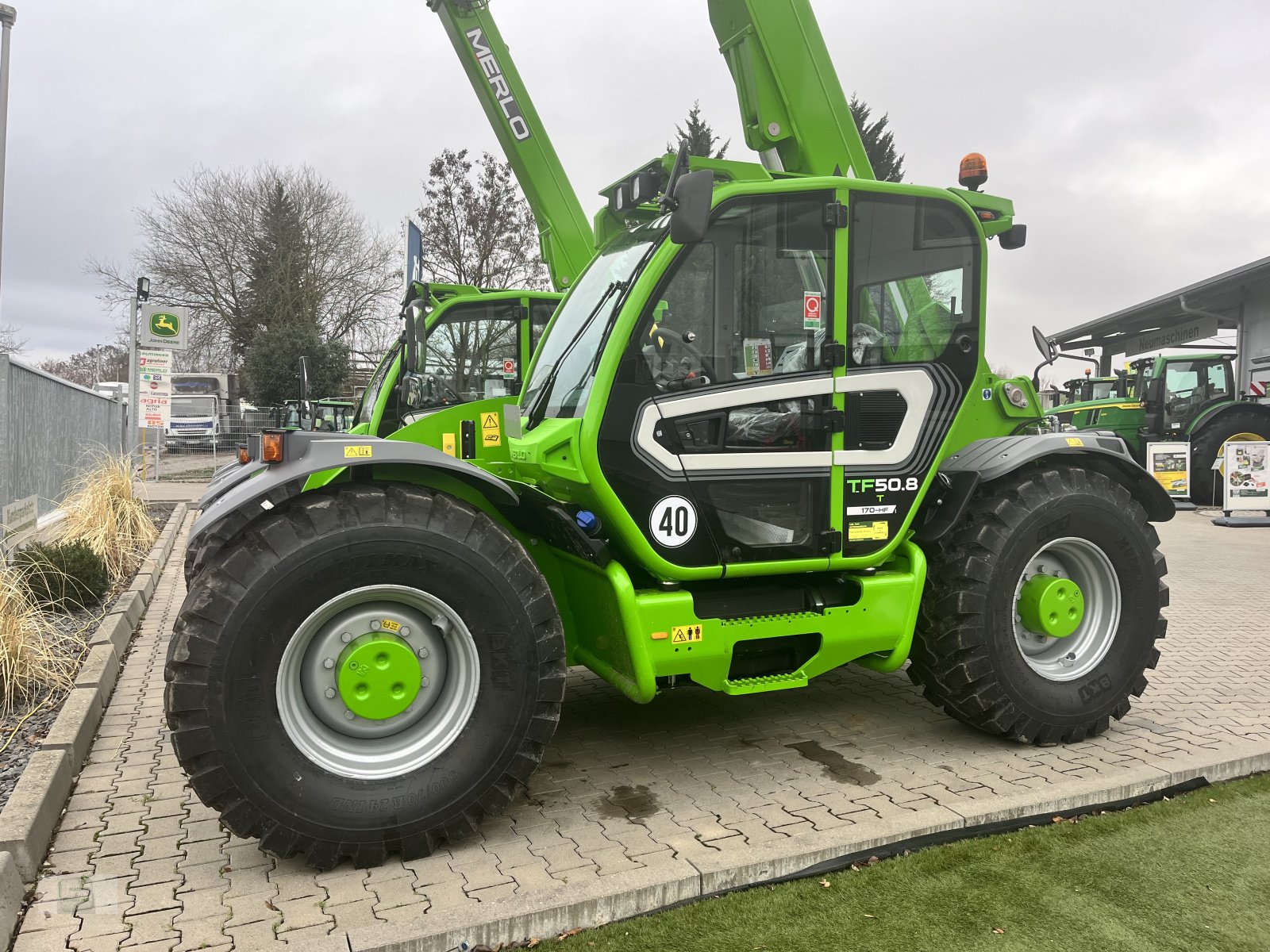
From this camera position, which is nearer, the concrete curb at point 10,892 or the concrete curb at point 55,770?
the concrete curb at point 10,892

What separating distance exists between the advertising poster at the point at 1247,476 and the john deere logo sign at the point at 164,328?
56.7ft

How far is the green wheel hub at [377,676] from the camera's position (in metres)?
3.17

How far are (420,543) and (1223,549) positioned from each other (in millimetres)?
11870

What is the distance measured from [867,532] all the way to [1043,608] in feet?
3.47

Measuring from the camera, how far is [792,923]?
2854 mm

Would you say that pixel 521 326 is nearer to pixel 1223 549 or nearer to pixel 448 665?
pixel 448 665

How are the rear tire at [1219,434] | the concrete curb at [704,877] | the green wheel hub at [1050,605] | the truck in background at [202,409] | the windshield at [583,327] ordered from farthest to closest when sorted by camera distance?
the truck in background at [202,409]
the rear tire at [1219,434]
the green wheel hub at [1050,605]
the windshield at [583,327]
the concrete curb at [704,877]

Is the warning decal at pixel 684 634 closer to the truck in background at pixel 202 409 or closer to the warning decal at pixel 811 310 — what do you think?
the warning decal at pixel 811 310

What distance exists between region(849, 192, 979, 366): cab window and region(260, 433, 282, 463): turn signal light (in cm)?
242

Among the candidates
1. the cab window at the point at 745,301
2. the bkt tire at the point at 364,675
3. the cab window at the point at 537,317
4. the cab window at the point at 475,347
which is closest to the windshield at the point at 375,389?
the cab window at the point at 475,347

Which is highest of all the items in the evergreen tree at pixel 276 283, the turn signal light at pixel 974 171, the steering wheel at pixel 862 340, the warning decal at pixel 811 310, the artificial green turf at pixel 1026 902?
the evergreen tree at pixel 276 283

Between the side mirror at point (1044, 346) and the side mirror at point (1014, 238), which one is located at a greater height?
the side mirror at point (1014, 238)

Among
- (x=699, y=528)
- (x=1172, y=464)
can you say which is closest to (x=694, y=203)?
(x=699, y=528)

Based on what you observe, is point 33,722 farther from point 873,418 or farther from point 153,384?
point 153,384
